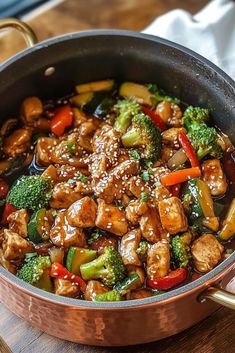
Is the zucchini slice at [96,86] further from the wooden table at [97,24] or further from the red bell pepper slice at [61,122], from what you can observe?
the wooden table at [97,24]

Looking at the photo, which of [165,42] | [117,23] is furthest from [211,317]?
[117,23]

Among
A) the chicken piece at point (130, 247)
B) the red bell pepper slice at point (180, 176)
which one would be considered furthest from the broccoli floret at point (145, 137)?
the chicken piece at point (130, 247)

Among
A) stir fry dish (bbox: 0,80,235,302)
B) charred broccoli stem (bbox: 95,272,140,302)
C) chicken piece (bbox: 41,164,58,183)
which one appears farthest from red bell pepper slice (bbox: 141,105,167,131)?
charred broccoli stem (bbox: 95,272,140,302)

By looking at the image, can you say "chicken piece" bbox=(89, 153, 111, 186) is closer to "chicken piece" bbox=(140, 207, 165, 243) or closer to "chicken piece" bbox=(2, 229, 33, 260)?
"chicken piece" bbox=(140, 207, 165, 243)

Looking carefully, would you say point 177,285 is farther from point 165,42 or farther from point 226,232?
point 165,42

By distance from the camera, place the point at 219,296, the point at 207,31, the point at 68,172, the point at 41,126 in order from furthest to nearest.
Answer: the point at 207,31
the point at 41,126
the point at 68,172
the point at 219,296

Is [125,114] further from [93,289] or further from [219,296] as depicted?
[219,296]

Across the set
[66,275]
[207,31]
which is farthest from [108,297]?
[207,31]
